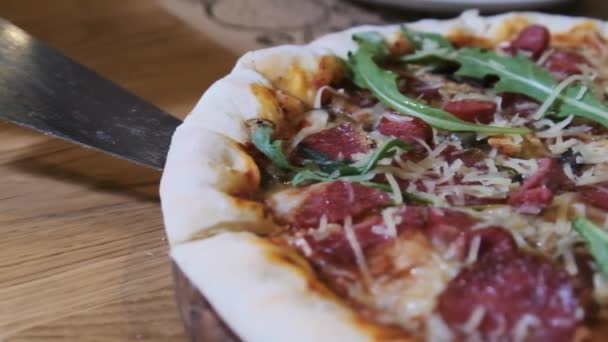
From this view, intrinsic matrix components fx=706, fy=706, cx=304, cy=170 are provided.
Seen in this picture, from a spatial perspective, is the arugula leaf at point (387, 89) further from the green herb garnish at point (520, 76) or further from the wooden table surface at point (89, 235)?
the wooden table surface at point (89, 235)

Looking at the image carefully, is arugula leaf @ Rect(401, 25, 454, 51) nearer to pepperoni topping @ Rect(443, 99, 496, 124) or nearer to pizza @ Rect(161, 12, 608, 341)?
pizza @ Rect(161, 12, 608, 341)

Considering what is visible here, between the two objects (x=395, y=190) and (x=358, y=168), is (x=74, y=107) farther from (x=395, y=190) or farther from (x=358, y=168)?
(x=395, y=190)

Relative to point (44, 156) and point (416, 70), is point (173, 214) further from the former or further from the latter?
point (416, 70)

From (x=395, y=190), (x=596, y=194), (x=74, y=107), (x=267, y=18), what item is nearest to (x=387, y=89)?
(x=395, y=190)

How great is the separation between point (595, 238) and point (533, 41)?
94cm

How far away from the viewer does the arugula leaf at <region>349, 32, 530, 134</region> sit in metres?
1.57

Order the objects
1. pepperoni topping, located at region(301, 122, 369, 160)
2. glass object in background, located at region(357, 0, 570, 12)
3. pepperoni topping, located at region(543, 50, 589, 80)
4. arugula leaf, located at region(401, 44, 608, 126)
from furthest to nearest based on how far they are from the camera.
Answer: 1. glass object in background, located at region(357, 0, 570, 12)
2. pepperoni topping, located at region(543, 50, 589, 80)
3. arugula leaf, located at region(401, 44, 608, 126)
4. pepperoni topping, located at region(301, 122, 369, 160)

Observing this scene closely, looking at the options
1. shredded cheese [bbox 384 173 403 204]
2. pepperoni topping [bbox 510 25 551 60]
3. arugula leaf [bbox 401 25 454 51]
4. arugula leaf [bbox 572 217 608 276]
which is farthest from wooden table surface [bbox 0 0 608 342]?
pepperoni topping [bbox 510 25 551 60]

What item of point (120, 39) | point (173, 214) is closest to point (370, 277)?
point (173, 214)

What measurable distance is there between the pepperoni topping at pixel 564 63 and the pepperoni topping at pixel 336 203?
840 millimetres

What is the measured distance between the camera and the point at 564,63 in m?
1.94

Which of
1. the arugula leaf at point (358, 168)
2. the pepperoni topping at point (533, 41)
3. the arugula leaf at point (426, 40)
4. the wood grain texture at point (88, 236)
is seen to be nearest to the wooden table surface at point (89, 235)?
the wood grain texture at point (88, 236)

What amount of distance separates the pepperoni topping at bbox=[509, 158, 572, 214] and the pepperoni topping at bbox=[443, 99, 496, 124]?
24 centimetres

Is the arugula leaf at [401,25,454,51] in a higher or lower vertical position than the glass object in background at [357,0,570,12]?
higher
